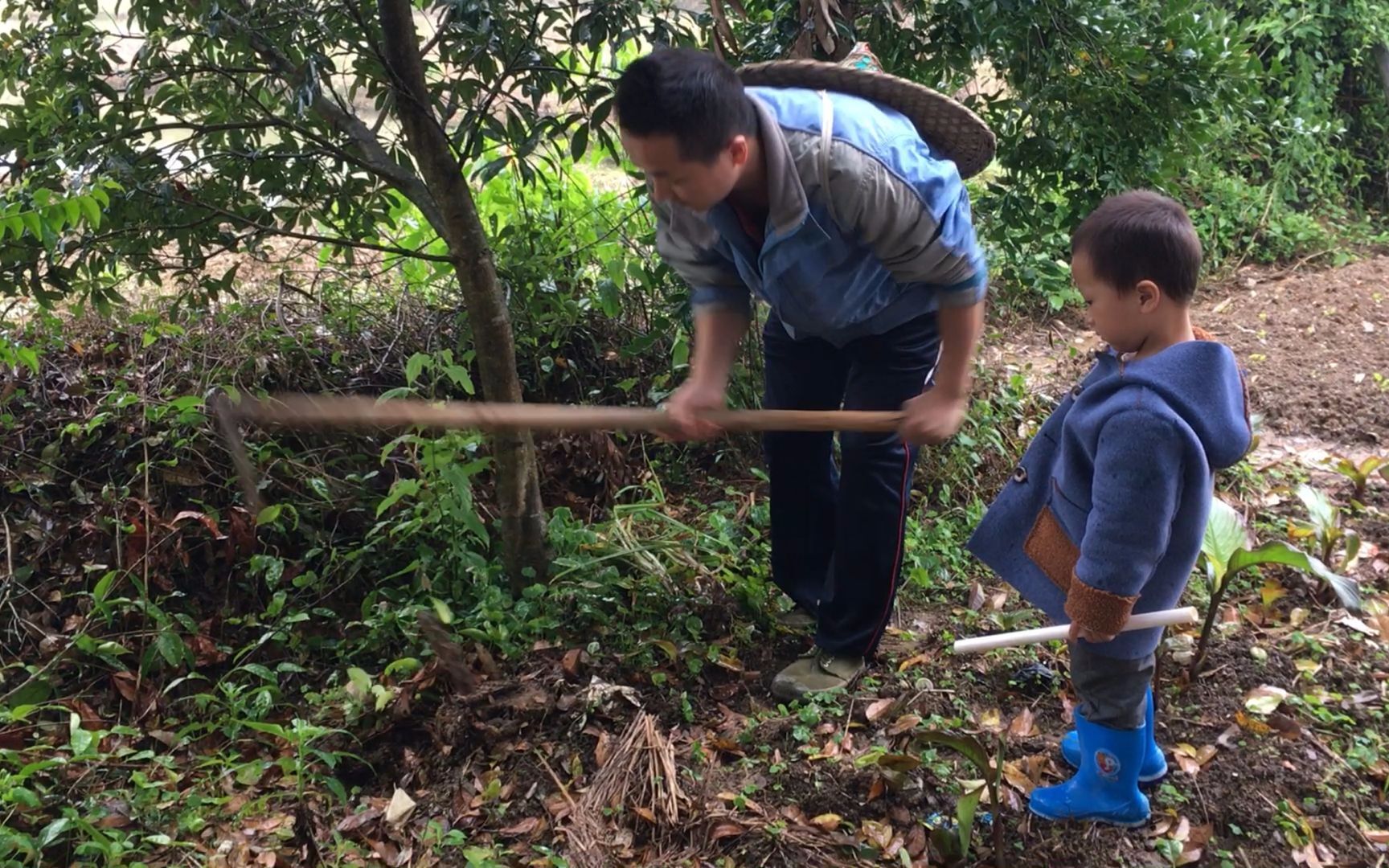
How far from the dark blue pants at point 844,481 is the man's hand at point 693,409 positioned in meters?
0.36

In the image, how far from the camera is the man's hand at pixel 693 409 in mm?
2316

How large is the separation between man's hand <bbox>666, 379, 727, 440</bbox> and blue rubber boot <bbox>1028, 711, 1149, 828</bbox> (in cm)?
106

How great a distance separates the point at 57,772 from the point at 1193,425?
2.70 m

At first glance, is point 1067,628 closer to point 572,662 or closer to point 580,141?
point 572,662

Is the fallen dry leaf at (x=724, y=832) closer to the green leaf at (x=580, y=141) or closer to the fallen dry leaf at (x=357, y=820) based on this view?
the fallen dry leaf at (x=357, y=820)

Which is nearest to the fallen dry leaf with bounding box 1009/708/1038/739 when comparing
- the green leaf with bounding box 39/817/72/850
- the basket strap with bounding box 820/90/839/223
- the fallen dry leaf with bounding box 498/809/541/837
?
the fallen dry leaf with bounding box 498/809/541/837

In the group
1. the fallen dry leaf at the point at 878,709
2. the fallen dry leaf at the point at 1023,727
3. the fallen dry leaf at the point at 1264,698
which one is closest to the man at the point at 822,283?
the fallen dry leaf at the point at 878,709

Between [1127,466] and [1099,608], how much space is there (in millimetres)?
294

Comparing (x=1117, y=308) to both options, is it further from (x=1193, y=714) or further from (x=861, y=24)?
(x=861, y=24)

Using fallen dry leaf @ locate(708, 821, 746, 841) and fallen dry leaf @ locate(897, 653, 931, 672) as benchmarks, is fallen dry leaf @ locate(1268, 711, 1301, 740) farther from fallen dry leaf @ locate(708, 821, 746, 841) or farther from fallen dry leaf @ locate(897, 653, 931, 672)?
fallen dry leaf @ locate(708, 821, 746, 841)

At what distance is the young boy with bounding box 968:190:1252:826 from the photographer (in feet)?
6.13

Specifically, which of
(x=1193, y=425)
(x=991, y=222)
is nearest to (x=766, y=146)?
(x=1193, y=425)

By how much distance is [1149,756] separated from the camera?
2.41 meters

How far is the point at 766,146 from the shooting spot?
211 cm
